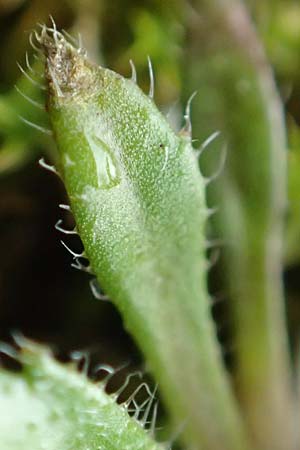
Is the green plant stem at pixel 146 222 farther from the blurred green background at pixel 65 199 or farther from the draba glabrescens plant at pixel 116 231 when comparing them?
the blurred green background at pixel 65 199

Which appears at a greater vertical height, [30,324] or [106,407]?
[106,407]

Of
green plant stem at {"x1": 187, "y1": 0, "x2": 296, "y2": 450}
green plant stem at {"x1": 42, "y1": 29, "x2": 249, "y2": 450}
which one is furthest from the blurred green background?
green plant stem at {"x1": 42, "y1": 29, "x2": 249, "y2": 450}

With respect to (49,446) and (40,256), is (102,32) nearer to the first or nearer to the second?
(40,256)

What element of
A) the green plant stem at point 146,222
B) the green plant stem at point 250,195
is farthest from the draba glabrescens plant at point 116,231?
the green plant stem at point 250,195

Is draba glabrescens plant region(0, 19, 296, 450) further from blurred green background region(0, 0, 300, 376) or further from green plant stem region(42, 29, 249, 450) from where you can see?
blurred green background region(0, 0, 300, 376)

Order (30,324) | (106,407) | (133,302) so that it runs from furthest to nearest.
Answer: (30,324) → (133,302) → (106,407)

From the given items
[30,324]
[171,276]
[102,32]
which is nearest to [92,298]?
[30,324]
